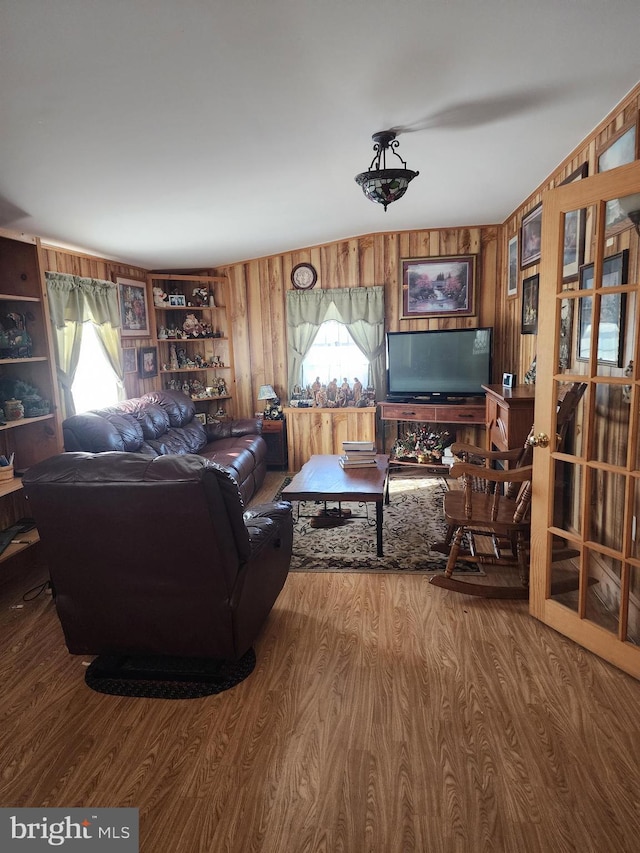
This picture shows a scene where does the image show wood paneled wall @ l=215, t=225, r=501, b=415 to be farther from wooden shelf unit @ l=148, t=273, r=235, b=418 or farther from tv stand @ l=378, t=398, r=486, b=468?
tv stand @ l=378, t=398, r=486, b=468

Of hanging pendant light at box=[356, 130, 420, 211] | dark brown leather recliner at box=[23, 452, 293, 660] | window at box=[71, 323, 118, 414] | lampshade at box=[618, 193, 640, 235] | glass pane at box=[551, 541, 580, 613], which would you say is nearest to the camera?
dark brown leather recliner at box=[23, 452, 293, 660]

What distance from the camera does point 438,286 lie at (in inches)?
224

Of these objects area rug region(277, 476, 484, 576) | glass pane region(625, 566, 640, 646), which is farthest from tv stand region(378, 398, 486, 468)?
glass pane region(625, 566, 640, 646)

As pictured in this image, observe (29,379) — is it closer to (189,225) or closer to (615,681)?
(189,225)

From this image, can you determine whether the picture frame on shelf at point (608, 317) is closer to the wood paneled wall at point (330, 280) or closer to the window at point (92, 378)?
the wood paneled wall at point (330, 280)

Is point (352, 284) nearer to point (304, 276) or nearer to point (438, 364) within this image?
point (304, 276)

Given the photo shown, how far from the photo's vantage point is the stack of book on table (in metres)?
4.00

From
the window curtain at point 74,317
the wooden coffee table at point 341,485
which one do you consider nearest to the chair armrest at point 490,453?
the wooden coffee table at point 341,485

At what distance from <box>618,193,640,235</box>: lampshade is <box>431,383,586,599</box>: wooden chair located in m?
0.70

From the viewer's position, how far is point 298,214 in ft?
14.5

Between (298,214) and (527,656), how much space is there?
364 cm

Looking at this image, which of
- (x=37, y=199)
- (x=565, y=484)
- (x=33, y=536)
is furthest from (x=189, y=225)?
(x=565, y=484)

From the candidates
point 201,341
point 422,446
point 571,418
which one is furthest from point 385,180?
point 201,341

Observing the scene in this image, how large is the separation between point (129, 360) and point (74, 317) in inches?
37.2
